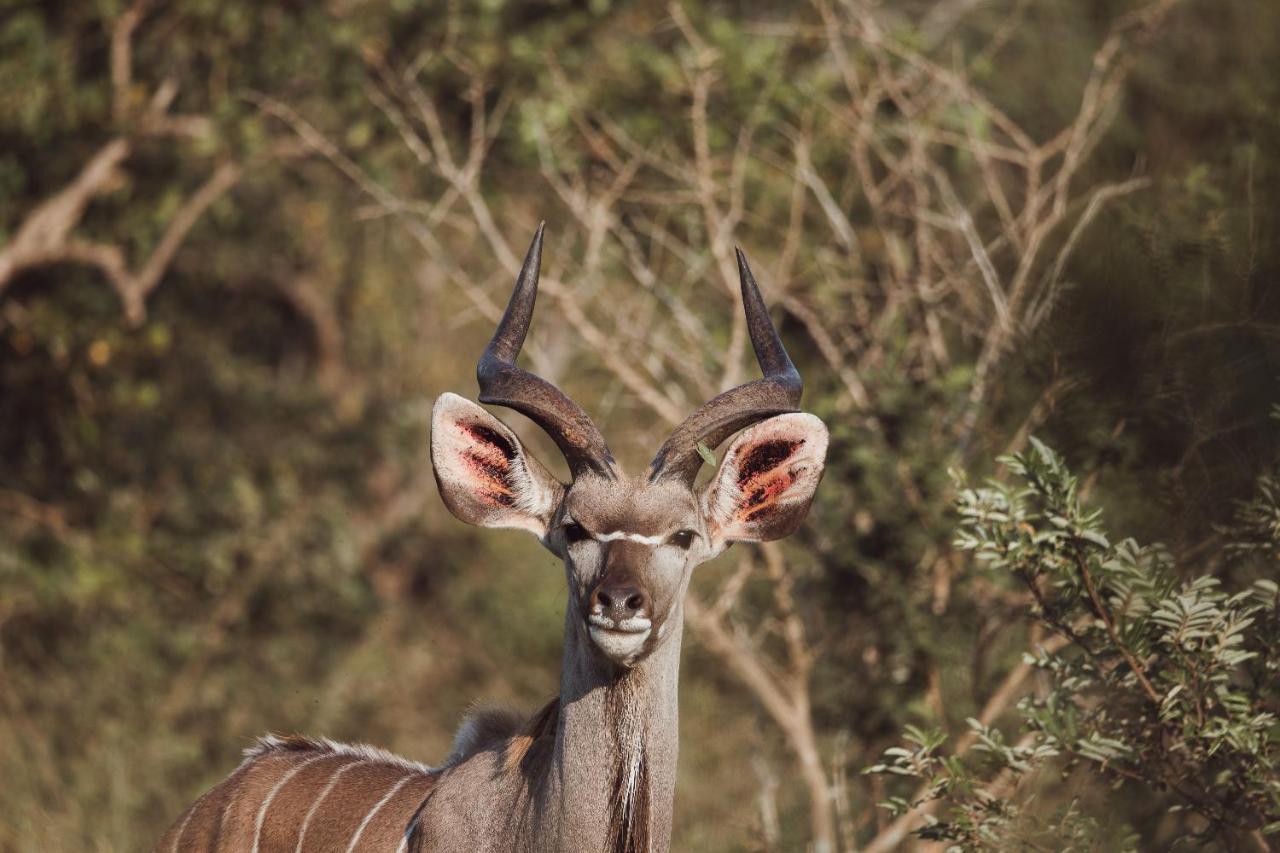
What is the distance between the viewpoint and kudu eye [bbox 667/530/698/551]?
128 inches

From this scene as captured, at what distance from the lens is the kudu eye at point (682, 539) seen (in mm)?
3248

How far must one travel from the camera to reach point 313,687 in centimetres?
833

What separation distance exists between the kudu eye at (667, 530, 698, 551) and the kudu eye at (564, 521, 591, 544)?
161 mm

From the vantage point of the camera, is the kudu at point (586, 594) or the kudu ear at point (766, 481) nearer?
the kudu at point (586, 594)

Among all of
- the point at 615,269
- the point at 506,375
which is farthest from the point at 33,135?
the point at 506,375

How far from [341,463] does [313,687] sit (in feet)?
4.08

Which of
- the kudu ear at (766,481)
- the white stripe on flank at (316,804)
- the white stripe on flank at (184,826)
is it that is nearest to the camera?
the kudu ear at (766,481)

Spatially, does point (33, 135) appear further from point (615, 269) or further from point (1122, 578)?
point (1122, 578)

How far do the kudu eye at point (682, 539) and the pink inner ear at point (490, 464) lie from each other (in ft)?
1.26

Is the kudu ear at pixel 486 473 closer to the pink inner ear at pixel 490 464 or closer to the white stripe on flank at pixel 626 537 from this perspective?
the pink inner ear at pixel 490 464

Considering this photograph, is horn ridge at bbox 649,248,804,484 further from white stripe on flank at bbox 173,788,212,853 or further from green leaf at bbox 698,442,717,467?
white stripe on flank at bbox 173,788,212,853

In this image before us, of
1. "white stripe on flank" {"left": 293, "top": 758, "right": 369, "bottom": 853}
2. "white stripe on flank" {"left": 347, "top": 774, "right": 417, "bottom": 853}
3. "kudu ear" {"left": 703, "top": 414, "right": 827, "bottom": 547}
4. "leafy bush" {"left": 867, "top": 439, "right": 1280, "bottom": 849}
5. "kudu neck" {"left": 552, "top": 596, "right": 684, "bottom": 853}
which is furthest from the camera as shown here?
"white stripe on flank" {"left": 293, "top": 758, "right": 369, "bottom": 853}

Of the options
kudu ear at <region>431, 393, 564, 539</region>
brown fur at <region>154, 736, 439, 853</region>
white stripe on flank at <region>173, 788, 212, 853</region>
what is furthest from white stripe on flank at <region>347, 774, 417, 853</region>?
kudu ear at <region>431, 393, 564, 539</region>

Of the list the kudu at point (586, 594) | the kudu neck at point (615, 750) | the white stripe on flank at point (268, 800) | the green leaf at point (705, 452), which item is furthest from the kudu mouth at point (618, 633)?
the white stripe on flank at point (268, 800)
